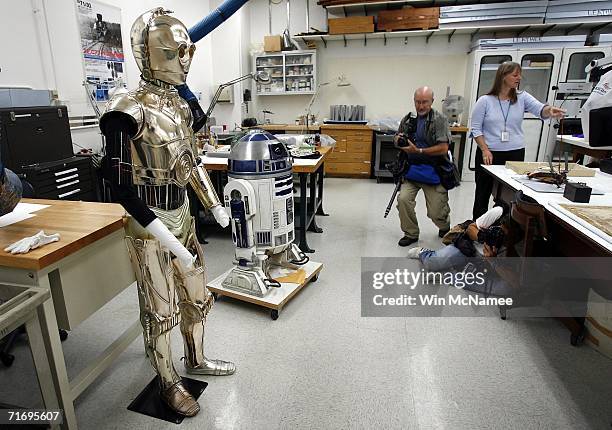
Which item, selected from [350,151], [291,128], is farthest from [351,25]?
[350,151]

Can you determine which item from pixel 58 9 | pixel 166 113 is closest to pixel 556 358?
pixel 166 113

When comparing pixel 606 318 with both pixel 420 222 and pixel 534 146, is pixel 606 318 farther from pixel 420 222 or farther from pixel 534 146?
pixel 534 146

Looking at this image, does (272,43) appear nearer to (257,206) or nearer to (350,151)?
(350,151)

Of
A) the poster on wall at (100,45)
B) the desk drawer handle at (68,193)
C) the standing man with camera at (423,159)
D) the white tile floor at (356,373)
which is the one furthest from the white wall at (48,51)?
the standing man with camera at (423,159)

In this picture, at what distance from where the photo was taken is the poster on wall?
142 inches

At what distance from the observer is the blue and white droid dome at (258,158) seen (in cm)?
218

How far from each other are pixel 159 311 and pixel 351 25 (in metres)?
5.50

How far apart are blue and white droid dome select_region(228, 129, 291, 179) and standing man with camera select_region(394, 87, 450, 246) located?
1.38 metres

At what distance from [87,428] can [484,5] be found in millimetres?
6436

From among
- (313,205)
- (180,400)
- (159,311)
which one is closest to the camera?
(159,311)

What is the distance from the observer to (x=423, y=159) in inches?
126

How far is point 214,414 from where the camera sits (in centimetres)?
155

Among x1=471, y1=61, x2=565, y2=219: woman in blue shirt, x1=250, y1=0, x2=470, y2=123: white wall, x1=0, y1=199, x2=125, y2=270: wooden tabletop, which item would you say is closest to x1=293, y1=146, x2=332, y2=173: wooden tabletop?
x1=471, y1=61, x2=565, y2=219: woman in blue shirt

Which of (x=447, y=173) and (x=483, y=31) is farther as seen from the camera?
(x=483, y=31)
